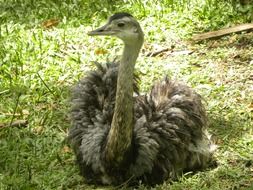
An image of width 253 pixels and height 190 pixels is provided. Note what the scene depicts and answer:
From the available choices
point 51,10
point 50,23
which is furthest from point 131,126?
point 51,10

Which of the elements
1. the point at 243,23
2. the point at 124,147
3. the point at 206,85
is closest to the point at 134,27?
the point at 124,147

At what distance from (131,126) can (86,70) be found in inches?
73.4

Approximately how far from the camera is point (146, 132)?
4.30 metres

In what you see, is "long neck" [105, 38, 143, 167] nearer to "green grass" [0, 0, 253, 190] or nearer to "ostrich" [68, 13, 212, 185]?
"ostrich" [68, 13, 212, 185]

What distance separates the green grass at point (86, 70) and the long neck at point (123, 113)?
36 centimetres

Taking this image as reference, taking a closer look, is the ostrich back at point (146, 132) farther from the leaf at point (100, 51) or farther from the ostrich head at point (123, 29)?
the leaf at point (100, 51)

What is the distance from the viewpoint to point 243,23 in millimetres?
6516

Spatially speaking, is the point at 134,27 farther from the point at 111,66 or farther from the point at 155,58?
the point at 155,58

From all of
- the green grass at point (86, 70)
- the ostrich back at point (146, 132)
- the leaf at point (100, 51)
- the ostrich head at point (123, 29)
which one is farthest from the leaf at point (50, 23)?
the ostrich head at point (123, 29)

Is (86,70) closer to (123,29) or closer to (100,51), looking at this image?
(100,51)

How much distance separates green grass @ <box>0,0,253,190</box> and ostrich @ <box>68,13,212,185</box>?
147 mm

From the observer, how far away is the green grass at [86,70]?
178 inches

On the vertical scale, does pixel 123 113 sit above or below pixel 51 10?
below

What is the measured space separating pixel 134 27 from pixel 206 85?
169cm
